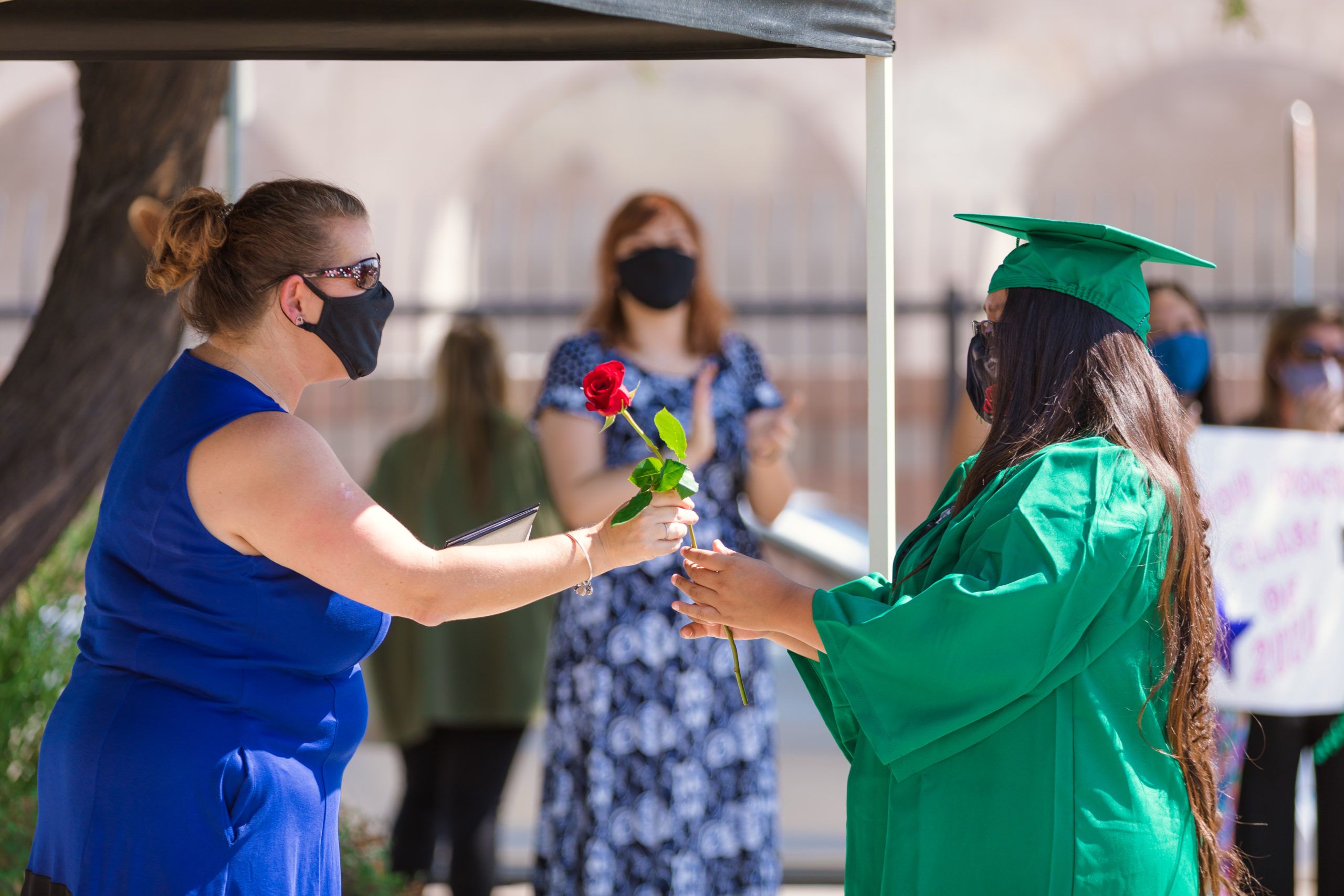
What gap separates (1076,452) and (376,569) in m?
1.08

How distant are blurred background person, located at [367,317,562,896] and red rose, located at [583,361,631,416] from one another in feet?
7.76

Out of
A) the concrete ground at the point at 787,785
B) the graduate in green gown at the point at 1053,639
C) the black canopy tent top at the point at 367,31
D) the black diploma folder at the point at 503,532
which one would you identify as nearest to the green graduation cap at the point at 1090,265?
the graduate in green gown at the point at 1053,639

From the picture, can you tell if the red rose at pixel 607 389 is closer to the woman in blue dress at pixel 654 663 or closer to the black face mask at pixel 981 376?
the black face mask at pixel 981 376

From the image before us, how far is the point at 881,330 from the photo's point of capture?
2.51 meters

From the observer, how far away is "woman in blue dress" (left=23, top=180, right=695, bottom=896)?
2043mm

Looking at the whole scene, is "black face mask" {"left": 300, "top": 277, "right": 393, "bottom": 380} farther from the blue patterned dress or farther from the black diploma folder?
the blue patterned dress

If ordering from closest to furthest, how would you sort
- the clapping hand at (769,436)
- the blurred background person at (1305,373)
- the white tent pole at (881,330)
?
the white tent pole at (881,330) < the clapping hand at (769,436) < the blurred background person at (1305,373)

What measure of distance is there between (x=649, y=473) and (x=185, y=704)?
0.83 metres

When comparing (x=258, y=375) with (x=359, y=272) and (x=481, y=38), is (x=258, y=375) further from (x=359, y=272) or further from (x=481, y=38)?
(x=481, y=38)

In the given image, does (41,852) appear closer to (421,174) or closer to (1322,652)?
(1322,652)

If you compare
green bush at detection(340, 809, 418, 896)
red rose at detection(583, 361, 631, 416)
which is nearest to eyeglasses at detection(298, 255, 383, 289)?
red rose at detection(583, 361, 631, 416)

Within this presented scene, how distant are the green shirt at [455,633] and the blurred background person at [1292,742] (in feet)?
7.39

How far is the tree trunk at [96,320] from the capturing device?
3650mm

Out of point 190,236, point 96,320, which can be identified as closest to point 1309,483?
point 190,236
